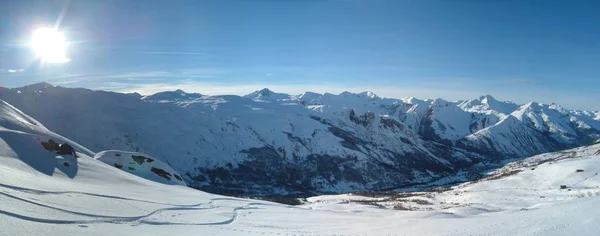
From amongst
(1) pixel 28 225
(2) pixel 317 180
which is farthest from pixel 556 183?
(2) pixel 317 180

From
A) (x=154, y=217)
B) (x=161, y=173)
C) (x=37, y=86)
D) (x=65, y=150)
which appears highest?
(x=37, y=86)

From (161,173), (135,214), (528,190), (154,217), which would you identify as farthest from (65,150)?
(528,190)

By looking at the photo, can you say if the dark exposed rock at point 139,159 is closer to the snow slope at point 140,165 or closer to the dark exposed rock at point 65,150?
the snow slope at point 140,165

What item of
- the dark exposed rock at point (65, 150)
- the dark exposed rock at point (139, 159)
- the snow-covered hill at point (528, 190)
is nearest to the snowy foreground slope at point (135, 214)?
the dark exposed rock at point (65, 150)

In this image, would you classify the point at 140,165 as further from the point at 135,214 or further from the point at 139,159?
the point at 135,214

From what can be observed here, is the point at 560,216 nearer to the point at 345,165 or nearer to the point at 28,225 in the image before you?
the point at 28,225

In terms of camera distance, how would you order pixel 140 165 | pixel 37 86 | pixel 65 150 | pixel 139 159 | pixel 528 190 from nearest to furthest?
pixel 65 150 < pixel 140 165 < pixel 139 159 < pixel 528 190 < pixel 37 86

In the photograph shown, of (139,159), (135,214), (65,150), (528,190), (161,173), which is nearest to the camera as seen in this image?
(135,214)

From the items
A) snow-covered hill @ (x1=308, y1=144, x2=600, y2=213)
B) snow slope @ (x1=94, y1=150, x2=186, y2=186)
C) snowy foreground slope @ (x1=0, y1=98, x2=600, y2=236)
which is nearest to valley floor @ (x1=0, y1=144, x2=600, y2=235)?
snowy foreground slope @ (x1=0, y1=98, x2=600, y2=236)

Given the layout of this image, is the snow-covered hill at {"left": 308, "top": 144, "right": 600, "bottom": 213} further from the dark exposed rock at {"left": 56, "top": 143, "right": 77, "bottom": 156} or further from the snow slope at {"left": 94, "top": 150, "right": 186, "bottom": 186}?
the dark exposed rock at {"left": 56, "top": 143, "right": 77, "bottom": 156}

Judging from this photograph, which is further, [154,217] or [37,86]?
[37,86]

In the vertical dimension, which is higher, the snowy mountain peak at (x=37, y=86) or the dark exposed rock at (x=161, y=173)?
the snowy mountain peak at (x=37, y=86)
